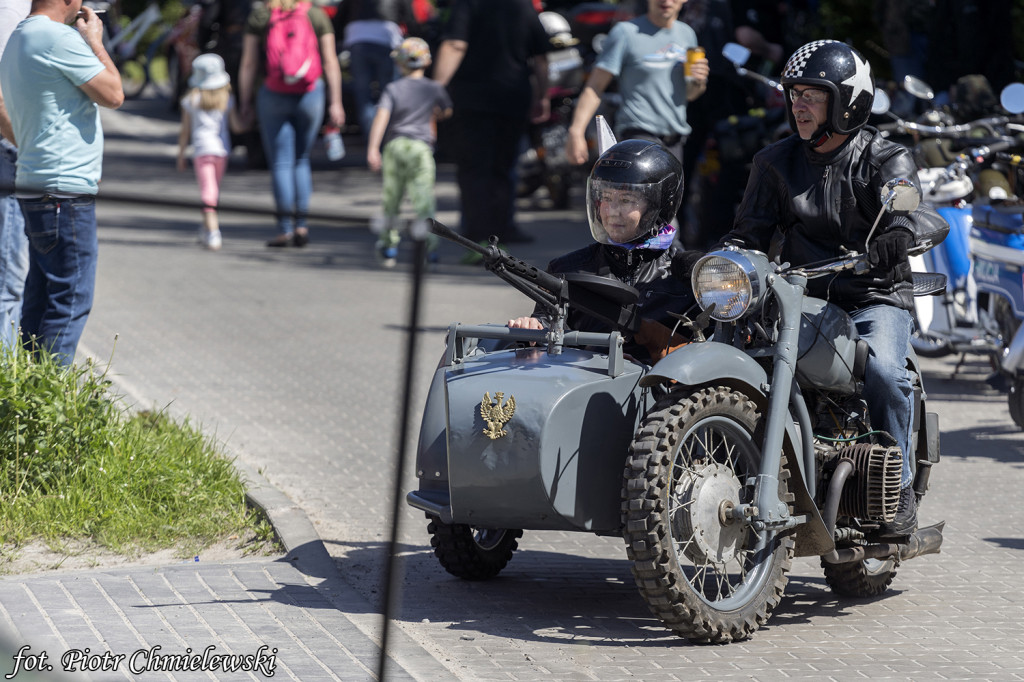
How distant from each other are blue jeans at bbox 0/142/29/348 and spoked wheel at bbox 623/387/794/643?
3.33m

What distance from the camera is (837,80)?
16.4 feet

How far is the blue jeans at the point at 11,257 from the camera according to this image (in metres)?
6.66

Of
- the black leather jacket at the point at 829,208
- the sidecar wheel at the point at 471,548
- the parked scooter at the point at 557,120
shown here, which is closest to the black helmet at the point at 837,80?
the black leather jacket at the point at 829,208

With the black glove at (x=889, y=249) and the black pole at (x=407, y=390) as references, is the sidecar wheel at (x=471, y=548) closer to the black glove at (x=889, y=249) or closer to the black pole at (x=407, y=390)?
the black glove at (x=889, y=249)

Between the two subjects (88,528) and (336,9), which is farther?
(336,9)

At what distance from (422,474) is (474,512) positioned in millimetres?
363

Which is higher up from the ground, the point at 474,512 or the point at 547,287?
the point at 547,287

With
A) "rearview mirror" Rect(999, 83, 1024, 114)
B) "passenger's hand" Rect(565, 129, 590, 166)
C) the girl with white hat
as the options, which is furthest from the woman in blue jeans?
"rearview mirror" Rect(999, 83, 1024, 114)

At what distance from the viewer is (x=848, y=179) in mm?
5059

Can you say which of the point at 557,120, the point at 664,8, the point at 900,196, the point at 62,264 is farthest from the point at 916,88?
the point at 557,120

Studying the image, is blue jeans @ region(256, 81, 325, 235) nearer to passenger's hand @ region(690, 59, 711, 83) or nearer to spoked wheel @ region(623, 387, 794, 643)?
passenger's hand @ region(690, 59, 711, 83)

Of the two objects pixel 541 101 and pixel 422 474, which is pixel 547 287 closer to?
pixel 422 474

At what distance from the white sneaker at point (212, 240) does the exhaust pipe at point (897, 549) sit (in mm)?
9587

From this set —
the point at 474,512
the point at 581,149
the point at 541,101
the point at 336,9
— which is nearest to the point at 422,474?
the point at 474,512
